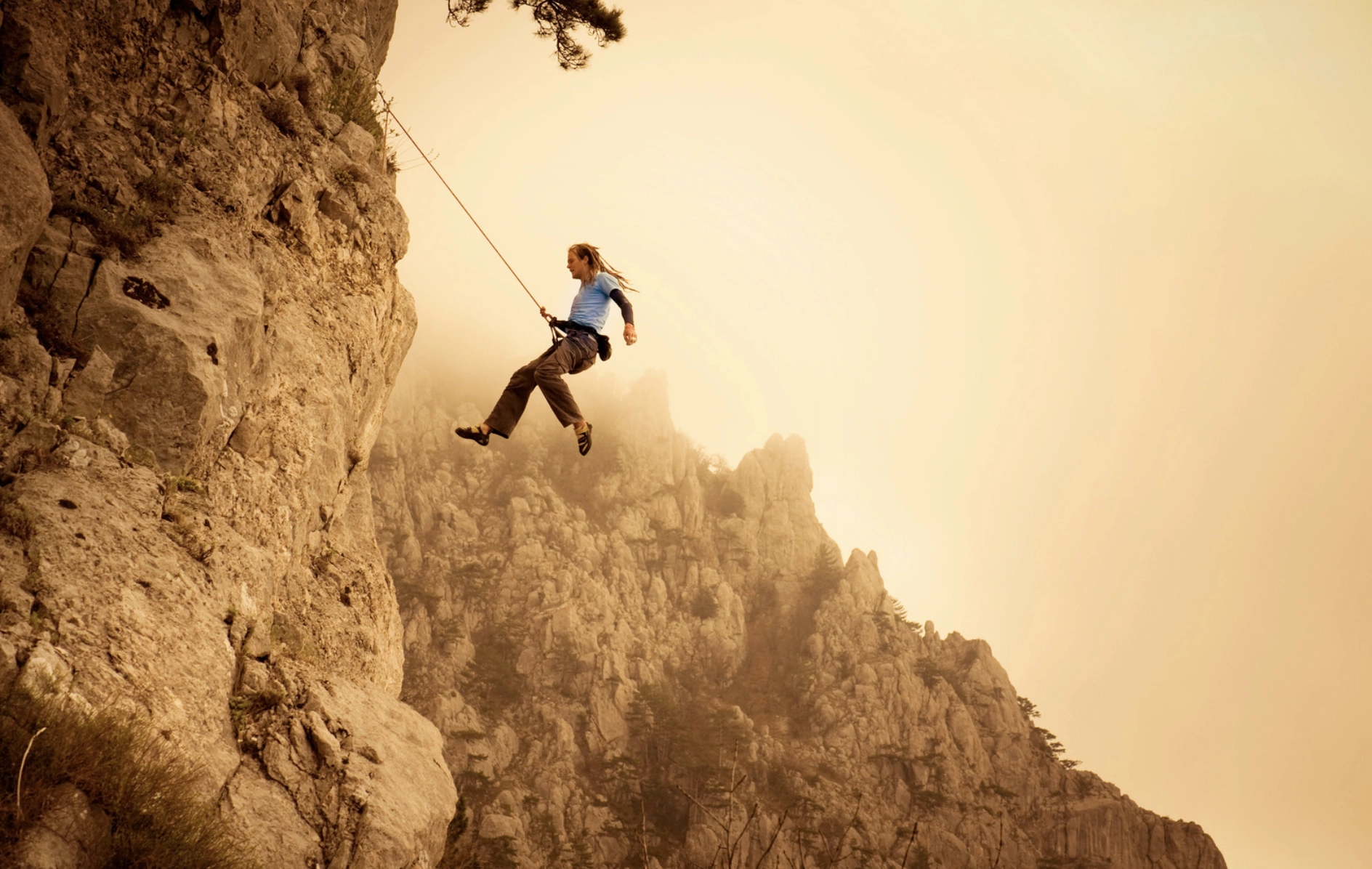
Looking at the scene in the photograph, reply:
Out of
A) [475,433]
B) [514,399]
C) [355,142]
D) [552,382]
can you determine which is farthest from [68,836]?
[355,142]

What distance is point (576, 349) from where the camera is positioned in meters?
9.58

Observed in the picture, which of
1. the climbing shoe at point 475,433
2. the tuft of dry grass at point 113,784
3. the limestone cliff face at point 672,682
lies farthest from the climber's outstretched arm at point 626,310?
the limestone cliff face at point 672,682

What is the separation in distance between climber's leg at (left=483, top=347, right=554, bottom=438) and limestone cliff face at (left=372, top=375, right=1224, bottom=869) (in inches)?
1318

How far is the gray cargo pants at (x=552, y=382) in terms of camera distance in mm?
9211

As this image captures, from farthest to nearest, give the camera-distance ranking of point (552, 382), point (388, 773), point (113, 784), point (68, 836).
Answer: point (552, 382), point (388, 773), point (113, 784), point (68, 836)

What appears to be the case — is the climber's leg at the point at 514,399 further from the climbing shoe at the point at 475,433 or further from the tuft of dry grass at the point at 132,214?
the tuft of dry grass at the point at 132,214

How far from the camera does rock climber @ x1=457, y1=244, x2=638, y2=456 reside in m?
9.28

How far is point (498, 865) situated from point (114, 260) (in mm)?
36694

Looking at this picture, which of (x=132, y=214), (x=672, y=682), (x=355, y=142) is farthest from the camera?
(x=672, y=682)

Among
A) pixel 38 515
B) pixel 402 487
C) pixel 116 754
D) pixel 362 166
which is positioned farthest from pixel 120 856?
pixel 402 487

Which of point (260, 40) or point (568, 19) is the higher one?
point (568, 19)

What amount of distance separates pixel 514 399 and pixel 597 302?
1.67 meters

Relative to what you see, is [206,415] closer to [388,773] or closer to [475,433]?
[475,433]

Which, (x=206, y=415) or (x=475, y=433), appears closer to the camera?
(x=206, y=415)
